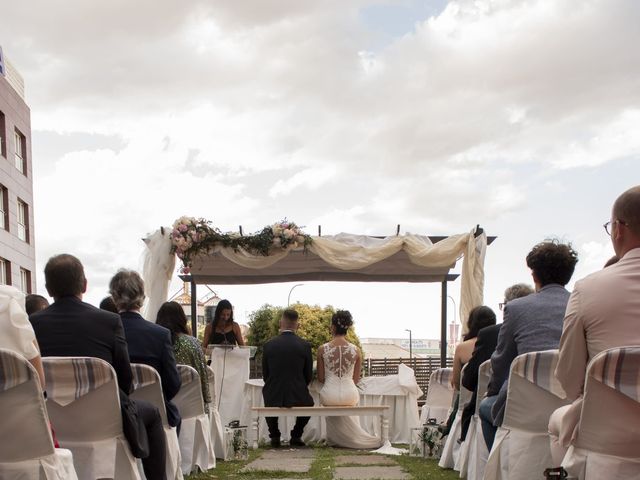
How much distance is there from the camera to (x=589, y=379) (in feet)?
10.3

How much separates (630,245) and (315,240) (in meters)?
8.63

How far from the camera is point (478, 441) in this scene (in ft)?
20.8

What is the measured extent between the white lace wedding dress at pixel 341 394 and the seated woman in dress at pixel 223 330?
124 centimetres

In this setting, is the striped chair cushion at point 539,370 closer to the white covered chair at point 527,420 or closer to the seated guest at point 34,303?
the white covered chair at point 527,420

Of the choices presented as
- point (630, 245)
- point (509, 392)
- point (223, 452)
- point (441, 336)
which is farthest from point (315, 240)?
point (630, 245)

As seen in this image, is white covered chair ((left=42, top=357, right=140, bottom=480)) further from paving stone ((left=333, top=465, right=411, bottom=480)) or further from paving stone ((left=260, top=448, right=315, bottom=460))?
paving stone ((left=260, top=448, right=315, bottom=460))

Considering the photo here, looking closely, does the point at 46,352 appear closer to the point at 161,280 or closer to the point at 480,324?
the point at 480,324

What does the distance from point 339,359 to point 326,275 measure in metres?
3.08

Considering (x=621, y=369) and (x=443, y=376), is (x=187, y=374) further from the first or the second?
(x=621, y=369)

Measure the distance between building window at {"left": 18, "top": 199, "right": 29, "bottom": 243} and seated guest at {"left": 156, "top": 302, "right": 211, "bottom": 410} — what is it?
139 ft

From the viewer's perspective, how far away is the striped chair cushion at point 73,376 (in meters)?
4.20

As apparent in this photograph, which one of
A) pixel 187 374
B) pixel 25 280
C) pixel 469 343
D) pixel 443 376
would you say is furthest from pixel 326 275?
pixel 25 280

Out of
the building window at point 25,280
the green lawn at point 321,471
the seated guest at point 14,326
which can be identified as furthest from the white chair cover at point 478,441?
the building window at point 25,280

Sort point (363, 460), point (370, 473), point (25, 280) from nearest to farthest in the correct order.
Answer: point (370, 473), point (363, 460), point (25, 280)
